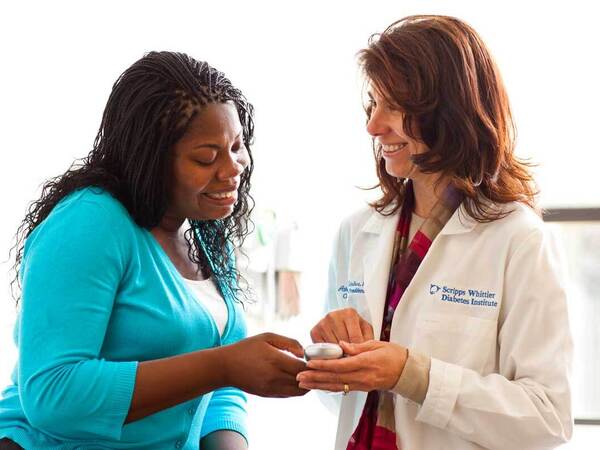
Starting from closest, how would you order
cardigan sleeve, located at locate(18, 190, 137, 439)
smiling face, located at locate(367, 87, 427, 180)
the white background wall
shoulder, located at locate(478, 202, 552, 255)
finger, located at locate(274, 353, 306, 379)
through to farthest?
cardigan sleeve, located at locate(18, 190, 137, 439), finger, located at locate(274, 353, 306, 379), shoulder, located at locate(478, 202, 552, 255), smiling face, located at locate(367, 87, 427, 180), the white background wall

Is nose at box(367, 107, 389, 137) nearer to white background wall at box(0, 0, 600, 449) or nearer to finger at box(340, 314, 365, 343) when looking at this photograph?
finger at box(340, 314, 365, 343)

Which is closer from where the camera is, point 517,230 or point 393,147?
point 517,230

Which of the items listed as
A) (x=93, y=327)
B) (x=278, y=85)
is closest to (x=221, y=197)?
(x=93, y=327)

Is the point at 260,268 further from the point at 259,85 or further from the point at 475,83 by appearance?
the point at 475,83

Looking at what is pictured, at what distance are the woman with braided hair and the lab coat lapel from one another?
8.0 inches

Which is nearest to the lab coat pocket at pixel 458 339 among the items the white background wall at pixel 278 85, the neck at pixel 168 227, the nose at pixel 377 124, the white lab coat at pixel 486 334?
the white lab coat at pixel 486 334

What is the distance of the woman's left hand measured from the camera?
1.30 m

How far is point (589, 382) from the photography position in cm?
303

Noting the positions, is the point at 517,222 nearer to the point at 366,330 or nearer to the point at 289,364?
the point at 366,330

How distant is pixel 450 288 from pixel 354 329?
19 centimetres

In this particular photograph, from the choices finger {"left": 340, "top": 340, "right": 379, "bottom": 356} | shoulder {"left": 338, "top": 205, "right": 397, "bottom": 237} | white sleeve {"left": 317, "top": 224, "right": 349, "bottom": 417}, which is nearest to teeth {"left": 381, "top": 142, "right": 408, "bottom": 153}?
shoulder {"left": 338, "top": 205, "right": 397, "bottom": 237}

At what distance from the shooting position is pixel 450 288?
1.44 meters

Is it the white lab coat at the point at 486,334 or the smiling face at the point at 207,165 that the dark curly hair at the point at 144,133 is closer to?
the smiling face at the point at 207,165

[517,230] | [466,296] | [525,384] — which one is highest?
[517,230]
